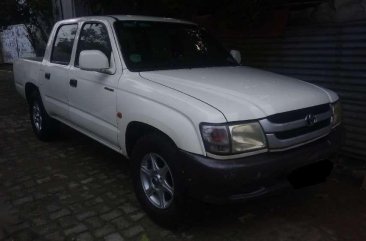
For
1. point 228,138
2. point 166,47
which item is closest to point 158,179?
point 228,138

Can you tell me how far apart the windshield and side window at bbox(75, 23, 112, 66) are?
0.59 feet

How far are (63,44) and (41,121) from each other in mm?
1376

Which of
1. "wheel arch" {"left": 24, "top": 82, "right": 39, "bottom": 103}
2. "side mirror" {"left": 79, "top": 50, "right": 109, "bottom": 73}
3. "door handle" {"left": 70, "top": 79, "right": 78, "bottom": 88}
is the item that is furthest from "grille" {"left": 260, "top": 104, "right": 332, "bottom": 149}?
"wheel arch" {"left": 24, "top": 82, "right": 39, "bottom": 103}

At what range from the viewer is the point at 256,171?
2646 millimetres

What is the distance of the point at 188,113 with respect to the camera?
2.75 m

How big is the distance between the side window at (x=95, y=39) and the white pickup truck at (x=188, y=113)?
0.5 inches

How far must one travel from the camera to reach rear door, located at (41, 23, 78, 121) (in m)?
4.63

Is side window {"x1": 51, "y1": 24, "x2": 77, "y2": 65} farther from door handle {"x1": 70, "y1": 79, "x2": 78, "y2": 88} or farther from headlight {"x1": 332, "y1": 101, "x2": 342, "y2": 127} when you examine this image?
headlight {"x1": 332, "y1": 101, "x2": 342, "y2": 127}

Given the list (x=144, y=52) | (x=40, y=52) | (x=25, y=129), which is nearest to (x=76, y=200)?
(x=144, y=52)

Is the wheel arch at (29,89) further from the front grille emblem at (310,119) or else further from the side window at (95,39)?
the front grille emblem at (310,119)

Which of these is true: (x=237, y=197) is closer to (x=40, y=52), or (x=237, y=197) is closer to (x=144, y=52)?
(x=144, y=52)

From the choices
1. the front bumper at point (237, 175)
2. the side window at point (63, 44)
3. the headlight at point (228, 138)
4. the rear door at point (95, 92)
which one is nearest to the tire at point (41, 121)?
the side window at point (63, 44)

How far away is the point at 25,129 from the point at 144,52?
3735mm

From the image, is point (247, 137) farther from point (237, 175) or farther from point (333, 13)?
point (333, 13)
